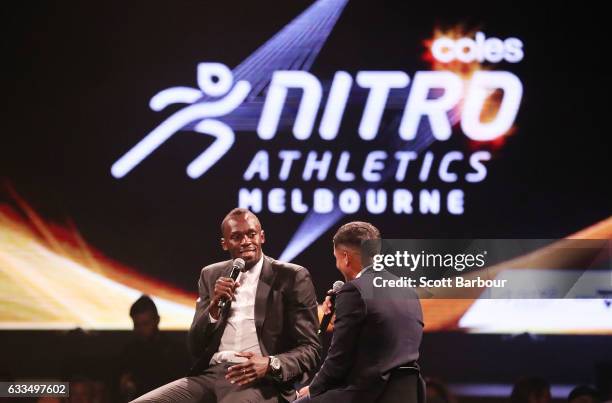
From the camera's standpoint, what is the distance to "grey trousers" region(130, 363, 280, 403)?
386cm

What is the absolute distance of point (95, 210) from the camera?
5688 millimetres

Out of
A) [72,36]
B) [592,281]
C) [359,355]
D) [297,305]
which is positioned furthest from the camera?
[72,36]

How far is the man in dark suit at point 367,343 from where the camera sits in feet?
11.2

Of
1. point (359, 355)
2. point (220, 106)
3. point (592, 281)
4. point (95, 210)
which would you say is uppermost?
point (220, 106)

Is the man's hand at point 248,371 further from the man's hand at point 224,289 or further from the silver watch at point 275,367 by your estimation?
the man's hand at point 224,289

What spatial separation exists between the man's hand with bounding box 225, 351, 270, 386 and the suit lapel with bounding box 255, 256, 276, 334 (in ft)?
0.76

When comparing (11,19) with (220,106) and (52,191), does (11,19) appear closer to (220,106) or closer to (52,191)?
(52,191)

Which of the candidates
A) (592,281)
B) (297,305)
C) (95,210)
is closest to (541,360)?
(592,281)

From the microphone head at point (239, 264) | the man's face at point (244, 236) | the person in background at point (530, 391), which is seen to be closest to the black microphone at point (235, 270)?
the microphone head at point (239, 264)

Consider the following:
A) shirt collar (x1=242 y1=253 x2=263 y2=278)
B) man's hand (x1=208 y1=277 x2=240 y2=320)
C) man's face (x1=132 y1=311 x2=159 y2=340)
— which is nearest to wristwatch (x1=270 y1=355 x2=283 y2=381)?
man's hand (x1=208 y1=277 x2=240 y2=320)

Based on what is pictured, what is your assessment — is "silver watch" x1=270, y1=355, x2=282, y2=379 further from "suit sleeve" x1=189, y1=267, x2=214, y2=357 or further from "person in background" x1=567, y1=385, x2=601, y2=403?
"person in background" x1=567, y1=385, x2=601, y2=403

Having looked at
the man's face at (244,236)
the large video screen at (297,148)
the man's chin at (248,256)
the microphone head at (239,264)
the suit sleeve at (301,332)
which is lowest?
the suit sleeve at (301,332)

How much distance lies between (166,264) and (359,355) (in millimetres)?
2529

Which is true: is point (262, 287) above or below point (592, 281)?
below
